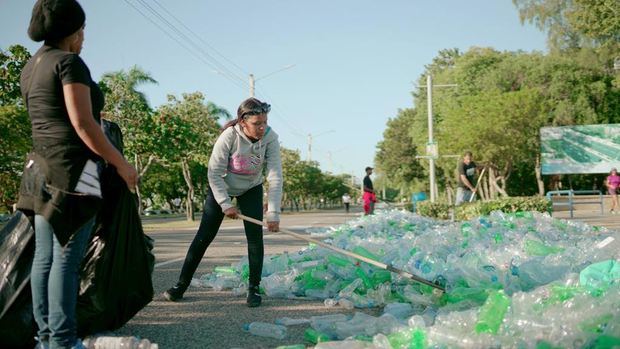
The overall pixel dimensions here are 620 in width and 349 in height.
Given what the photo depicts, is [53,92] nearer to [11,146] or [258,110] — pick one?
[258,110]

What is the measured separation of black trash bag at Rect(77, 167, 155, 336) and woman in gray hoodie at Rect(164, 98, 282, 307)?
1.12m

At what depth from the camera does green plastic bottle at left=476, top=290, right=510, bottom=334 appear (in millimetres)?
2795

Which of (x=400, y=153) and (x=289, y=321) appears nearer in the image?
(x=289, y=321)

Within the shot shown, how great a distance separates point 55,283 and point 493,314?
2.11 meters

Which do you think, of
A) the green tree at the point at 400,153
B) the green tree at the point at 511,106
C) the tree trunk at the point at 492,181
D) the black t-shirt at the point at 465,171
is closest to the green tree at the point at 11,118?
the black t-shirt at the point at 465,171

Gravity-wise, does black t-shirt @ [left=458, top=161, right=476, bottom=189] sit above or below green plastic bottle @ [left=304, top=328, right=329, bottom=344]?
above

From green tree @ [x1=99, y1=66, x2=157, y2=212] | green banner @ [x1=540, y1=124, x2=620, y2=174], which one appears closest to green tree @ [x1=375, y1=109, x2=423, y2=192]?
green banner @ [x1=540, y1=124, x2=620, y2=174]

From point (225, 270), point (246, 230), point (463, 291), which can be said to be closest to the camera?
point (463, 291)

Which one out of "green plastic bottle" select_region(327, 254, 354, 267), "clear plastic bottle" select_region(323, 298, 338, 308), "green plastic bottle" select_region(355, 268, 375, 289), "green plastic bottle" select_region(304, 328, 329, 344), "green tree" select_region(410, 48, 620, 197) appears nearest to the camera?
"green plastic bottle" select_region(304, 328, 329, 344)

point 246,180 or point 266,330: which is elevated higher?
point 246,180

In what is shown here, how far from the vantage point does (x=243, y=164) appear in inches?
179

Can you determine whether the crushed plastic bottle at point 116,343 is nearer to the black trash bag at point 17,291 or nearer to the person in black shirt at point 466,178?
the black trash bag at point 17,291

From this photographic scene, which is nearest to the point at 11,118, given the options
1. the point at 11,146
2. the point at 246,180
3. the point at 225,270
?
the point at 11,146

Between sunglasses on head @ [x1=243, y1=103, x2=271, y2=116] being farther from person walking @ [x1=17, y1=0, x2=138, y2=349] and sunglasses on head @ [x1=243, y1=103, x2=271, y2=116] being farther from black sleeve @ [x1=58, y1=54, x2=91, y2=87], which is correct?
black sleeve @ [x1=58, y1=54, x2=91, y2=87]
